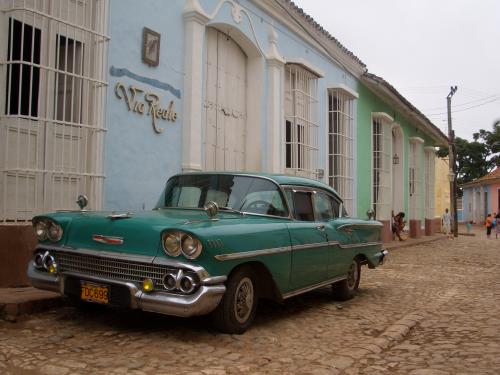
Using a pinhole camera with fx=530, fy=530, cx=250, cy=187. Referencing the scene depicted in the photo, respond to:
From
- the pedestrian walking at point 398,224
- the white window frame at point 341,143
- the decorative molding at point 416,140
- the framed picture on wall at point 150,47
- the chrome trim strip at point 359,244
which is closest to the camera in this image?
the chrome trim strip at point 359,244

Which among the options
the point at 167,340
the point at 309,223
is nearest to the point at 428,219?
the point at 309,223

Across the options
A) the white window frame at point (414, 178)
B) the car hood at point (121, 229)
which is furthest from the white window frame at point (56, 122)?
the white window frame at point (414, 178)

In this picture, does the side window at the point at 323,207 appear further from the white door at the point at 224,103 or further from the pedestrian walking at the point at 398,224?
the pedestrian walking at the point at 398,224

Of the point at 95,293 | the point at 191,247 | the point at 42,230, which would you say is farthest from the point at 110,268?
the point at 42,230

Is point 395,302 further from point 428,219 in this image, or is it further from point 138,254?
point 428,219

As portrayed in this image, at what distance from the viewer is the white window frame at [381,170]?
16.0 metres

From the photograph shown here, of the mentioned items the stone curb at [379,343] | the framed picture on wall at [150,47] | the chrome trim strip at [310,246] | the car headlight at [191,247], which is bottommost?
the stone curb at [379,343]

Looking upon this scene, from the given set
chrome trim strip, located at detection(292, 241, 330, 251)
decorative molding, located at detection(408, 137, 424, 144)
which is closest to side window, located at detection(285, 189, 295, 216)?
chrome trim strip, located at detection(292, 241, 330, 251)

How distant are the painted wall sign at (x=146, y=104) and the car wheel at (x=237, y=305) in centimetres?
369

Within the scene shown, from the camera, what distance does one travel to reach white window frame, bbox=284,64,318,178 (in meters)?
11.4

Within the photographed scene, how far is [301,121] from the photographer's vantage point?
38.8 ft

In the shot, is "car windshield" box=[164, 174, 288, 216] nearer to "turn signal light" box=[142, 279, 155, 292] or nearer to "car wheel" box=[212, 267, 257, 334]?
"car wheel" box=[212, 267, 257, 334]

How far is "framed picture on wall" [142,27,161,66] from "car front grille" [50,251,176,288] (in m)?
3.88

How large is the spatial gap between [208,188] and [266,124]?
548cm
